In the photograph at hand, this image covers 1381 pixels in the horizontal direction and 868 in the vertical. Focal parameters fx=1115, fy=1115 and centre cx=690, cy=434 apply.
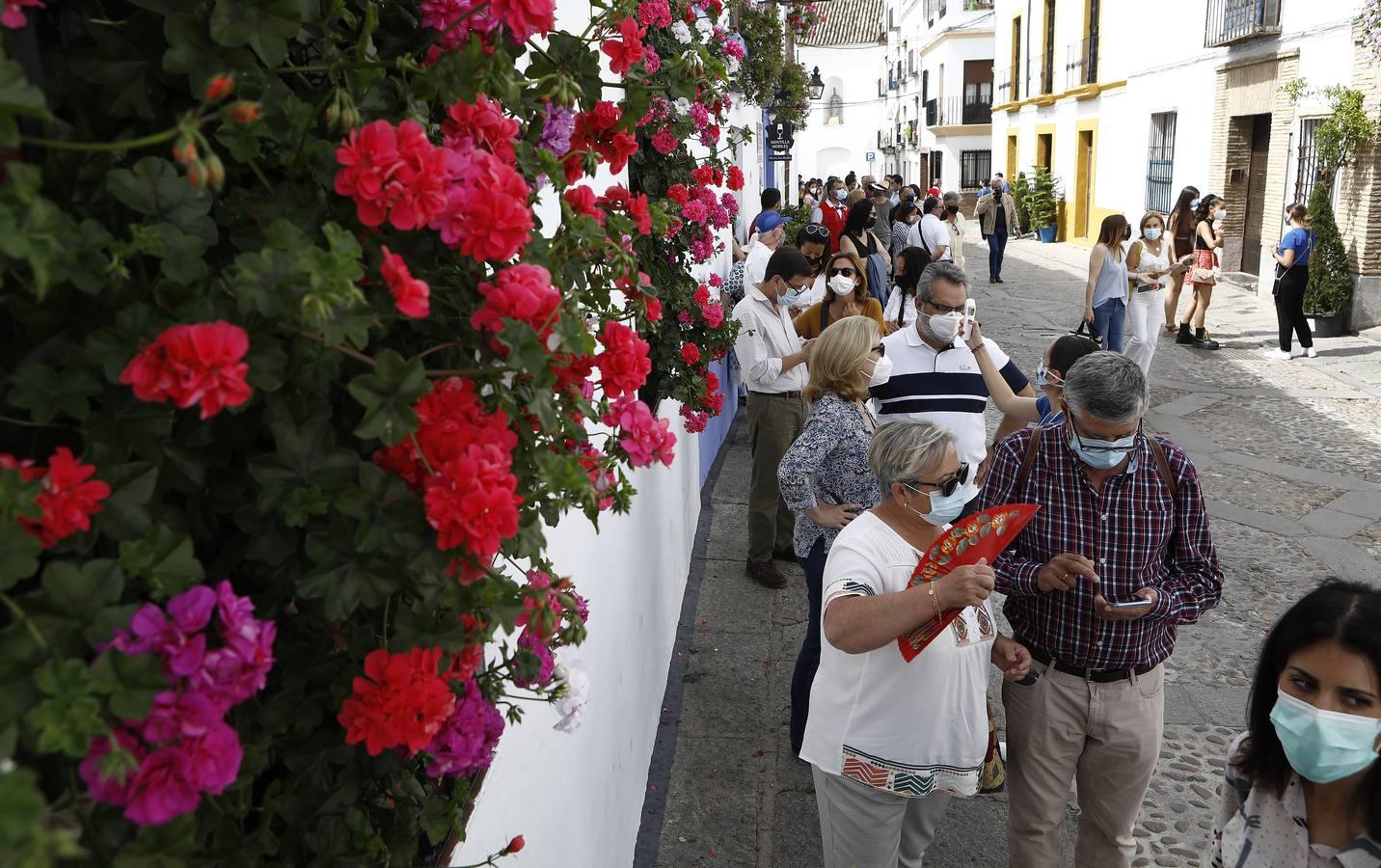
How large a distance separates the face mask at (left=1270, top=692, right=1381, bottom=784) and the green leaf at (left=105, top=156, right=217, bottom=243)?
7.32ft

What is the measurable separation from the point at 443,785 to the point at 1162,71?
76.6ft

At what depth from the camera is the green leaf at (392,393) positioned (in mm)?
1002

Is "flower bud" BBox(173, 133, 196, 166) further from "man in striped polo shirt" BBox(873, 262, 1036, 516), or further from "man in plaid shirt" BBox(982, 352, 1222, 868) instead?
"man in striped polo shirt" BBox(873, 262, 1036, 516)

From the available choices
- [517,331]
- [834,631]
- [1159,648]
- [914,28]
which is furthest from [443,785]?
[914,28]

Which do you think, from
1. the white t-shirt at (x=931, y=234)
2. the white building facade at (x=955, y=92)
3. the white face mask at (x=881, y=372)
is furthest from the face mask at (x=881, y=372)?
the white building facade at (x=955, y=92)

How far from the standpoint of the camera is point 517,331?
1.12 m

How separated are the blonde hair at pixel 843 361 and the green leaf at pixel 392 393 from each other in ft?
11.2

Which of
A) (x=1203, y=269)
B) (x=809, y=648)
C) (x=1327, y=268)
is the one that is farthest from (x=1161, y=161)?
(x=809, y=648)

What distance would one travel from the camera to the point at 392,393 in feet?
3.35

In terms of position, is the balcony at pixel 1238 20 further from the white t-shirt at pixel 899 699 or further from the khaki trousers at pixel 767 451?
the white t-shirt at pixel 899 699

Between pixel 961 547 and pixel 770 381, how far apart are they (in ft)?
11.3

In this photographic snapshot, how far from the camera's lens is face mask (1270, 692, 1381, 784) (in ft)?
7.25

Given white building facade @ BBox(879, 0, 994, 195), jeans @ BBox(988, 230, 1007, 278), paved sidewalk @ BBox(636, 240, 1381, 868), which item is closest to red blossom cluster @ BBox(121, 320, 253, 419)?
paved sidewalk @ BBox(636, 240, 1381, 868)

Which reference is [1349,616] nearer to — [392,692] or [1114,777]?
[1114,777]
